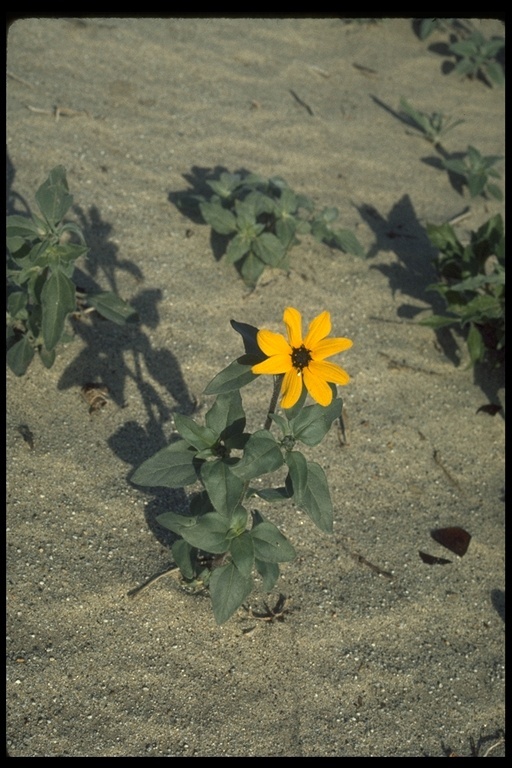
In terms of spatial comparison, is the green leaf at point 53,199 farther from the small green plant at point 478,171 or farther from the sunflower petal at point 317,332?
the small green plant at point 478,171

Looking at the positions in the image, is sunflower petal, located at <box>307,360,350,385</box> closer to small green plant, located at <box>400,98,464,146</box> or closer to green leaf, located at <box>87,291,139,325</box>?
green leaf, located at <box>87,291,139,325</box>

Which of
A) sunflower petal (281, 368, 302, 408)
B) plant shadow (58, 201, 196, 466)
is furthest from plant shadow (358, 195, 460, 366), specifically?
sunflower petal (281, 368, 302, 408)

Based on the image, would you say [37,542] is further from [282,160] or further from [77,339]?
[282,160]

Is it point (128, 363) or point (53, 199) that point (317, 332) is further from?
point (128, 363)

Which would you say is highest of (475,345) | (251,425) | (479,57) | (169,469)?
(479,57)

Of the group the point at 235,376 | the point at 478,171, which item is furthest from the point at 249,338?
the point at 478,171
